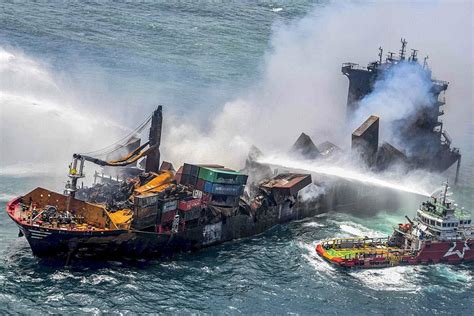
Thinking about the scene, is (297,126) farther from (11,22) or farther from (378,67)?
(11,22)

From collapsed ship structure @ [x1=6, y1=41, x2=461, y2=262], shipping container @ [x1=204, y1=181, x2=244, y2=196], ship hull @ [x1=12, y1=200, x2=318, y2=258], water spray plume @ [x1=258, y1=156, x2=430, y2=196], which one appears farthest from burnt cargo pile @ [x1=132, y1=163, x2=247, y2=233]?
water spray plume @ [x1=258, y1=156, x2=430, y2=196]

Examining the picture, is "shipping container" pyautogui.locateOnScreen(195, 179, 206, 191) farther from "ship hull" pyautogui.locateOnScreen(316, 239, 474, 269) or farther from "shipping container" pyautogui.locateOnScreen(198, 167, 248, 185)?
"ship hull" pyautogui.locateOnScreen(316, 239, 474, 269)

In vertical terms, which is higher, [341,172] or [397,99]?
[397,99]

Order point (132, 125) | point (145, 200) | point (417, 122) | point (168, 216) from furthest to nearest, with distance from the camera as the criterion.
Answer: point (132, 125)
point (417, 122)
point (168, 216)
point (145, 200)

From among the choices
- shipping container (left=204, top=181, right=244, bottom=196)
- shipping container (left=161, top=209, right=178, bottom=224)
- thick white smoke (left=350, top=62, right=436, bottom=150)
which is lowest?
shipping container (left=161, top=209, right=178, bottom=224)

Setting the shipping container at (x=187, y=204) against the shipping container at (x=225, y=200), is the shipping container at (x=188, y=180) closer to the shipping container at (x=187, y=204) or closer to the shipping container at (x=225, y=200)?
the shipping container at (x=225, y=200)

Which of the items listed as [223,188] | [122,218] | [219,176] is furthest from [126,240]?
[223,188]

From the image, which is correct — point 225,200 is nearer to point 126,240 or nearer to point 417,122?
point 126,240

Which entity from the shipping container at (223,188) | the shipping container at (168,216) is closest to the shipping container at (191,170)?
the shipping container at (223,188)
